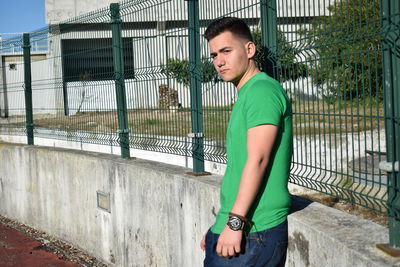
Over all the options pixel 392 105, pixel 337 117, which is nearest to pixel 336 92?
pixel 337 117

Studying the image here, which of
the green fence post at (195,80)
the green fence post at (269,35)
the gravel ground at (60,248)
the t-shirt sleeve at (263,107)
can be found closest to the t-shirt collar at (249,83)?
the t-shirt sleeve at (263,107)

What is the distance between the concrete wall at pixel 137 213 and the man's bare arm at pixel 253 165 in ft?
2.85

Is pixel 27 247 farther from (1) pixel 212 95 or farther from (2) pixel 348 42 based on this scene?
(2) pixel 348 42

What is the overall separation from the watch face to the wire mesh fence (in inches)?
45.0

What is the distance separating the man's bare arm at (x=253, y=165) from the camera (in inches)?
104

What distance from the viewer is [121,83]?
762cm

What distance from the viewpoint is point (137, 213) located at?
6734 mm

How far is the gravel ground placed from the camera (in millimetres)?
7760

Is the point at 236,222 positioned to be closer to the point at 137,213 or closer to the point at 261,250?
the point at 261,250

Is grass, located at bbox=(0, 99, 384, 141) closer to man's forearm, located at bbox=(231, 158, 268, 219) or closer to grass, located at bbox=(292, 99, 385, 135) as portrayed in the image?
grass, located at bbox=(292, 99, 385, 135)

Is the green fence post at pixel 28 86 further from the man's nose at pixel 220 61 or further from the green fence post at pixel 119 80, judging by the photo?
the man's nose at pixel 220 61

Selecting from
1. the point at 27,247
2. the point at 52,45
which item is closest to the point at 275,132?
the point at 27,247

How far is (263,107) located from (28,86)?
9.07 meters

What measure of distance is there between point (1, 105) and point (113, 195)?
610cm
